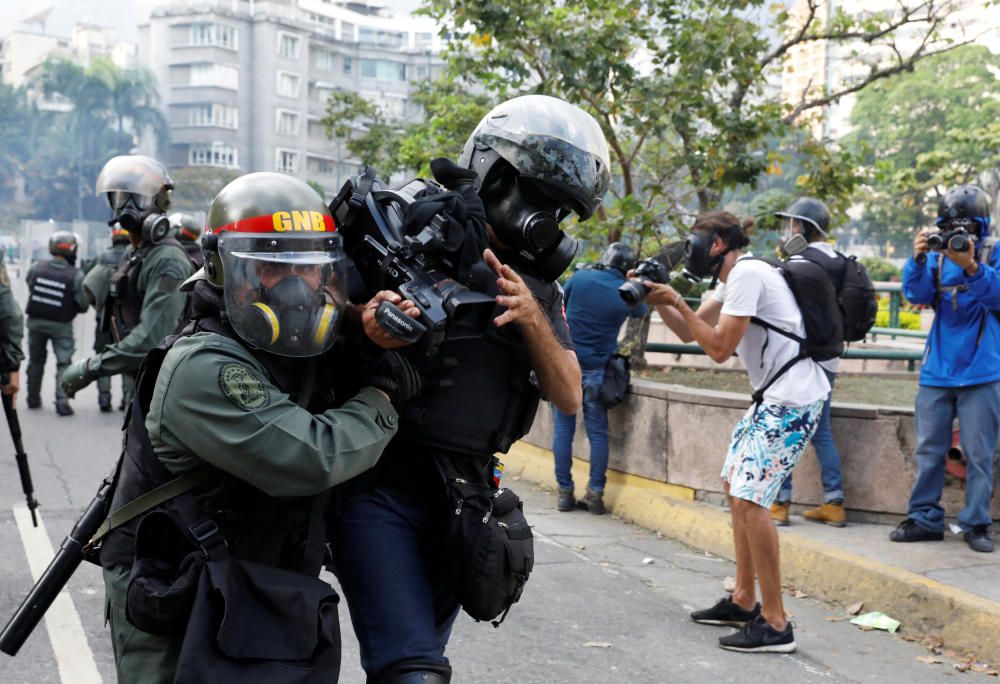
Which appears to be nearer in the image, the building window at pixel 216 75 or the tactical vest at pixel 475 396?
the tactical vest at pixel 475 396

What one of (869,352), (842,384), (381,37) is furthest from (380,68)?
(869,352)

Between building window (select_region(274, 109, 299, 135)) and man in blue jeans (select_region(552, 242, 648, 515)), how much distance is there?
222 feet

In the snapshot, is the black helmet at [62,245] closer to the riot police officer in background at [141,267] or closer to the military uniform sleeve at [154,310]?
the riot police officer in background at [141,267]

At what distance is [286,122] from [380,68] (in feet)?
28.3

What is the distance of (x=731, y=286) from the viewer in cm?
468

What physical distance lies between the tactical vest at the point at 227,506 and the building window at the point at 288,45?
72.9 meters

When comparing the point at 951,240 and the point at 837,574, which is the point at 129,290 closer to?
the point at 837,574

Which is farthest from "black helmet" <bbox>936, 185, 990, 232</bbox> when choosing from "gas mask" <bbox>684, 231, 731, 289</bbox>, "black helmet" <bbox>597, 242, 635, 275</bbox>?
"black helmet" <bbox>597, 242, 635, 275</bbox>

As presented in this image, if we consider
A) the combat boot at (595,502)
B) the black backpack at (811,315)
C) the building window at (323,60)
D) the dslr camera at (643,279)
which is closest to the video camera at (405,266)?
the dslr camera at (643,279)

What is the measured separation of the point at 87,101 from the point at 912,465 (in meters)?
69.2

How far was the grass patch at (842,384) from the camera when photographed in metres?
8.99

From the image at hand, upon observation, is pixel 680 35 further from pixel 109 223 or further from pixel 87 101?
pixel 87 101

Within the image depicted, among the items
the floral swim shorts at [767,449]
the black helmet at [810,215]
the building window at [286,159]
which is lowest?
the floral swim shorts at [767,449]

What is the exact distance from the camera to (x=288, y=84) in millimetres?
72250
